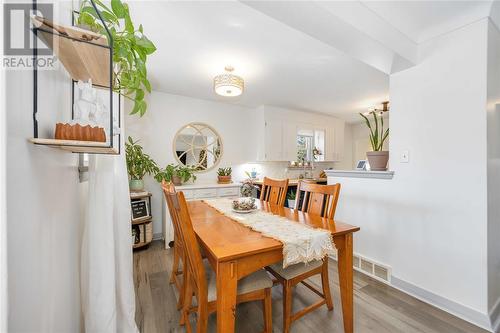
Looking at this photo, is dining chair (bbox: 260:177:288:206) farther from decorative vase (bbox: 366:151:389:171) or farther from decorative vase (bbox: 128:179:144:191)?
decorative vase (bbox: 128:179:144:191)

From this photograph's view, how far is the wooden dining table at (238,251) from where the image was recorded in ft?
3.33

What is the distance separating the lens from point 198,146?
381 centimetres

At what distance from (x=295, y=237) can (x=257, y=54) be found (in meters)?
1.92

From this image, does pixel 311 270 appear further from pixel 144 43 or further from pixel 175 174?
pixel 175 174

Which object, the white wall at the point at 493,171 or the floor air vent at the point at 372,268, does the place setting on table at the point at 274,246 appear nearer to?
the floor air vent at the point at 372,268

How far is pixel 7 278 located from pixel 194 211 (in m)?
1.41

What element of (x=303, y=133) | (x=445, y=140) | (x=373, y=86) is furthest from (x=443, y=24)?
(x=303, y=133)

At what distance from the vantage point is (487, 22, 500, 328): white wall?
1594 millimetres

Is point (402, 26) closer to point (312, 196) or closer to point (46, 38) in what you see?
point (312, 196)

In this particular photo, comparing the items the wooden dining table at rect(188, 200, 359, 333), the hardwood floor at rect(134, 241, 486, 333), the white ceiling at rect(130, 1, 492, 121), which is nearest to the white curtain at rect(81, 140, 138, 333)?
the wooden dining table at rect(188, 200, 359, 333)

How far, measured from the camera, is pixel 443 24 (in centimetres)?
174

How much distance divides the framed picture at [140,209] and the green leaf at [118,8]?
2.45 m

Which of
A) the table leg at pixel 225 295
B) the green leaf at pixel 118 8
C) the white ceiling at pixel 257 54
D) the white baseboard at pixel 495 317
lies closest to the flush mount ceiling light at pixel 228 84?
the white ceiling at pixel 257 54

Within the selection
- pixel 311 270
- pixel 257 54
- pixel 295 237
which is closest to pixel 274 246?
pixel 295 237
